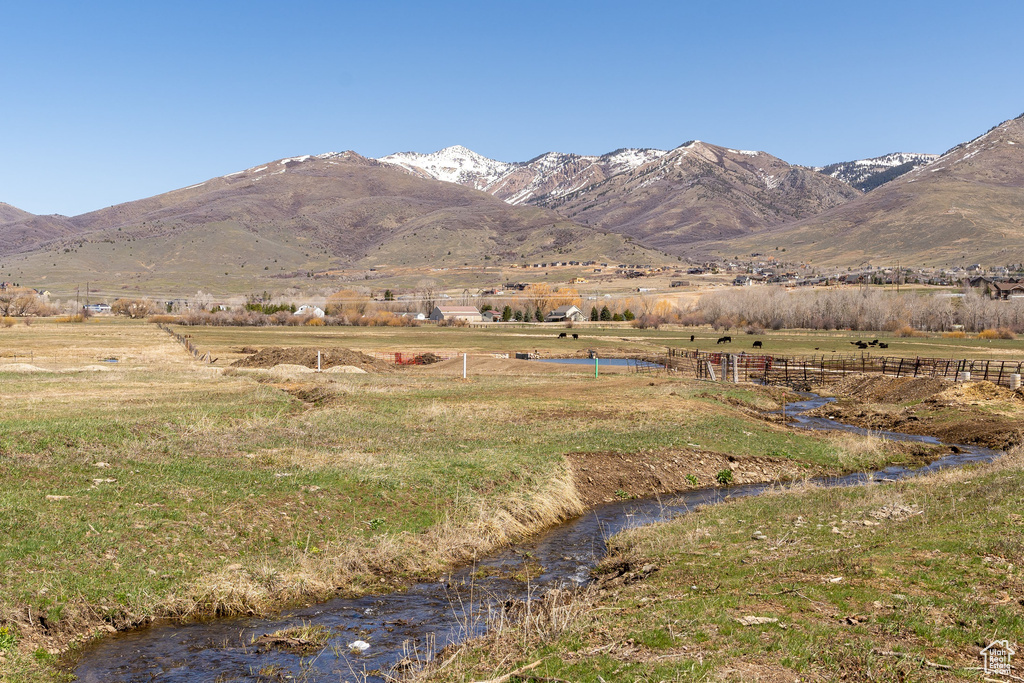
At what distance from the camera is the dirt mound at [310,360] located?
60531 millimetres

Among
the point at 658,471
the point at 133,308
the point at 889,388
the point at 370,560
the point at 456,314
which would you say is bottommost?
the point at 658,471

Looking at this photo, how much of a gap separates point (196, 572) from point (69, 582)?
2115mm

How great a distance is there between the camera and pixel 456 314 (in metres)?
179

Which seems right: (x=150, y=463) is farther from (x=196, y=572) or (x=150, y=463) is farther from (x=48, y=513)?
(x=196, y=572)

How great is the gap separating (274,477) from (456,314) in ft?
520

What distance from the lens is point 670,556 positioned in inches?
639

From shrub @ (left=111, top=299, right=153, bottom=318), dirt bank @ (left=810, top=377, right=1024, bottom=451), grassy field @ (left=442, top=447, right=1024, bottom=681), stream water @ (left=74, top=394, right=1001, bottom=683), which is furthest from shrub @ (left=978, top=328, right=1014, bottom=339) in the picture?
shrub @ (left=111, top=299, right=153, bottom=318)

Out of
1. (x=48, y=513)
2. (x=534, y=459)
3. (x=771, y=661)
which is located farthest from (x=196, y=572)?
(x=534, y=459)

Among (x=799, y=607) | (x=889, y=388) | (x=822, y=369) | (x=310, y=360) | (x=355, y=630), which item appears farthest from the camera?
(x=822, y=369)

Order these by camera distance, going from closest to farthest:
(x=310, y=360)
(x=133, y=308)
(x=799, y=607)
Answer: (x=799, y=607) → (x=310, y=360) → (x=133, y=308)

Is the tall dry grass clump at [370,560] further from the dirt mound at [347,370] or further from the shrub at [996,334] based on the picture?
the shrub at [996,334]

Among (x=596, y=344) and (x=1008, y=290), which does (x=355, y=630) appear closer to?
(x=596, y=344)

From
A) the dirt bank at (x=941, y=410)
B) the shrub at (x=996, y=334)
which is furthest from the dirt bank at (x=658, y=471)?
the shrub at (x=996, y=334)

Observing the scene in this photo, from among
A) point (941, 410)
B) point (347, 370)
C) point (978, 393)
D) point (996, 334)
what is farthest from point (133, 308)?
point (996, 334)
